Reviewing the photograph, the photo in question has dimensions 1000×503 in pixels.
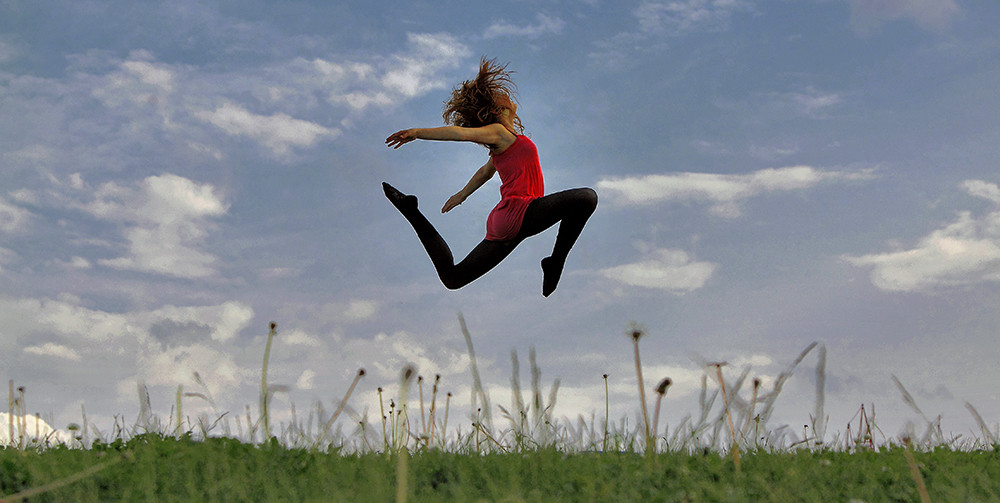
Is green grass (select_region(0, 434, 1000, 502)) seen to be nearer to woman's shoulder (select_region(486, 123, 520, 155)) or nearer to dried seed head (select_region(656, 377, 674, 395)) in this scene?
dried seed head (select_region(656, 377, 674, 395))

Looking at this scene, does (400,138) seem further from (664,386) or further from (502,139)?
(664,386)

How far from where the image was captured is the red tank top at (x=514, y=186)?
27.7 ft

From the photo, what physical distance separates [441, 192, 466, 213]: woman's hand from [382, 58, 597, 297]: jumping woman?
2.50ft

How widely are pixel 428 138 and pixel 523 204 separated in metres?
1.29

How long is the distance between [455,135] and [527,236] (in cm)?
138

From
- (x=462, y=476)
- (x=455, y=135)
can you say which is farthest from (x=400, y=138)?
(x=462, y=476)

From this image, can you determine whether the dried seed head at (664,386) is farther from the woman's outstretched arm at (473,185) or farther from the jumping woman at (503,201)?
the woman's outstretched arm at (473,185)

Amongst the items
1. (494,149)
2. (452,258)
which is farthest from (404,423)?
(494,149)

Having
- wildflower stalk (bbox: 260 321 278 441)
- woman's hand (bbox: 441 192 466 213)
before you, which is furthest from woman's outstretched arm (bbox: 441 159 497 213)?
wildflower stalk (bbox: 260 321 278 441)

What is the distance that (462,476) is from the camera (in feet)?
17.0

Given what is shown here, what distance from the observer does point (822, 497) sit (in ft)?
17.4

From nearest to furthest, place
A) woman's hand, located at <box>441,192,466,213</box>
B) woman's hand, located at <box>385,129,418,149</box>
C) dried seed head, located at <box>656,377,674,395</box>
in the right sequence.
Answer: dried seed head, located at <box>656,377,674,395</box> → woman's hand, located at <box>385,129,418,149</box> → woman's hand, located at <box>441,192,466,213</box>

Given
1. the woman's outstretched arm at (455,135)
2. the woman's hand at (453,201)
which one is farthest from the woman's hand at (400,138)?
the woman's hand at (453,201)

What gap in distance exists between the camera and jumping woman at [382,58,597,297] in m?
8.20
